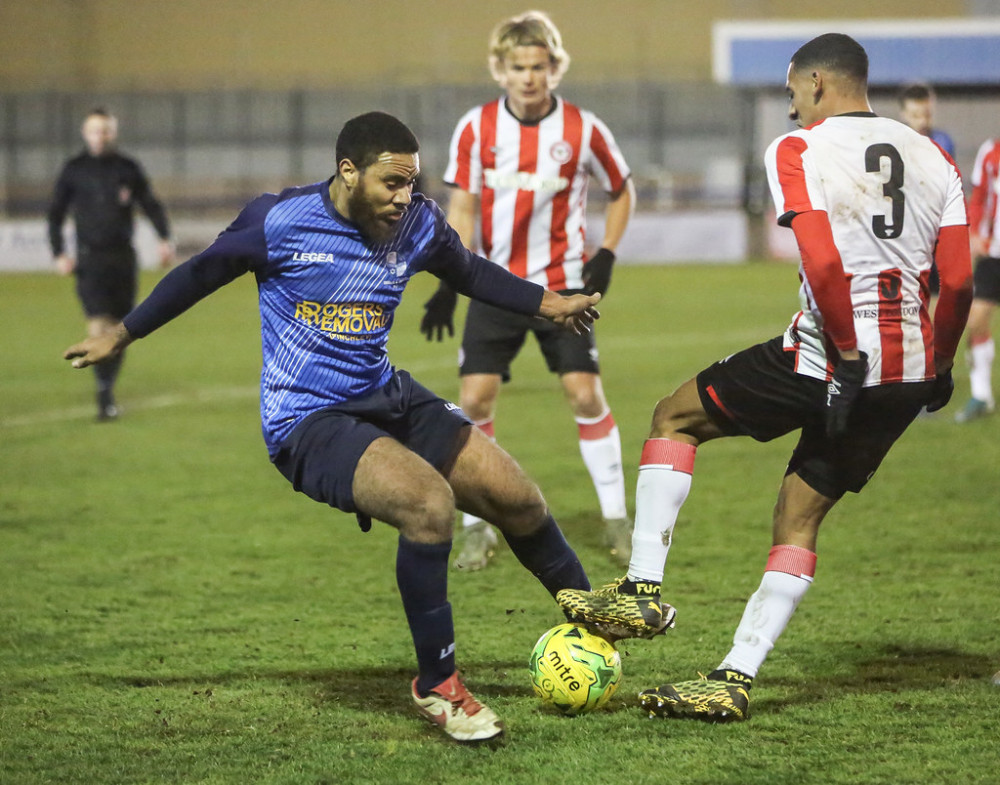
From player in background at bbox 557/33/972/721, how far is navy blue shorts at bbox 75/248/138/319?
24.2 ft

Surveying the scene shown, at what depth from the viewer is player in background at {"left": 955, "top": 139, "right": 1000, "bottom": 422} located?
10211 mm

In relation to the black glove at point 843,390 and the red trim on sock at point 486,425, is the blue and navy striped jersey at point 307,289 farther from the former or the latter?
the red trim on sock at point 486,425

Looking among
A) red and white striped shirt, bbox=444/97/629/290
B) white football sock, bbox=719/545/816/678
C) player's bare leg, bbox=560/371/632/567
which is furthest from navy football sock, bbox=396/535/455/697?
red and white striped shirt, bbox=444/97/629/290

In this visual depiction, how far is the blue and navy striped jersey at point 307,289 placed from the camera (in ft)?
13.6

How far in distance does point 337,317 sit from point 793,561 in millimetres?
1598

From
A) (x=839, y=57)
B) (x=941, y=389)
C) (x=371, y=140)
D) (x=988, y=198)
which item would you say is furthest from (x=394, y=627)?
(x=988, y=198)

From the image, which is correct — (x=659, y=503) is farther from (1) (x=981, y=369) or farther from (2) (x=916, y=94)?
(1) (x=981, y=369)

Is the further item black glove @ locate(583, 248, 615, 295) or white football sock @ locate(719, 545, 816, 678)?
black glove @ locate(583, 248, 615, 295)

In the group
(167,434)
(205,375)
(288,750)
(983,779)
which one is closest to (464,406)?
(288,750)

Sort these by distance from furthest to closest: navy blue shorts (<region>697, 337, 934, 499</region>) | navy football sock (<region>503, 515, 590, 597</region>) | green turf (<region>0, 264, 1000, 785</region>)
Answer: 1. navy football sock (<region>503, 515, 590, 597</region>)
2. navy blue shorts (<region>697, 337, 934, 499</region>)
3. green turf (<region>0, 264, 1000, 785</region>)

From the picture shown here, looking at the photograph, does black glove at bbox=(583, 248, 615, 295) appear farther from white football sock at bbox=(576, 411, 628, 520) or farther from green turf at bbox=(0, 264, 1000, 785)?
green turf at bbox=(0, 264, 1000, 785)

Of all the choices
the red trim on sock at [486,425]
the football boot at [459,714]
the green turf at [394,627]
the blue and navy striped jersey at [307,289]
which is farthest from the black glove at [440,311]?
the football boot at [459,714]

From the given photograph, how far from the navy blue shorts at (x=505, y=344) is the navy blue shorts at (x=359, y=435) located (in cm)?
189

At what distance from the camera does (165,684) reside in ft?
15.0
